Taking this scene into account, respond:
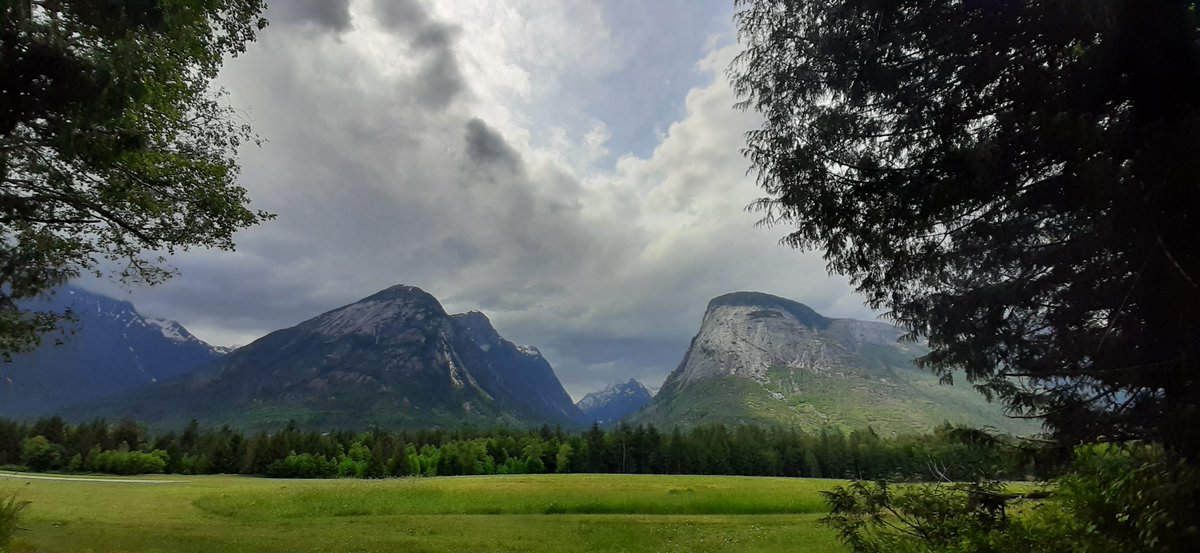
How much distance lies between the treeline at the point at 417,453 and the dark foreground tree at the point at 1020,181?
78859 mm

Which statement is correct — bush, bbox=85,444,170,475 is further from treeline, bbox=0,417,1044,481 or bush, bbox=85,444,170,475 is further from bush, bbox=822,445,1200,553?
bush, bbox=822,445,1200,553

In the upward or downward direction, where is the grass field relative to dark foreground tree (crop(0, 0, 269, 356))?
downward

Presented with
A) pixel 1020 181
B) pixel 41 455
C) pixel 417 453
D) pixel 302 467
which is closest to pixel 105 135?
pixel 1020 181

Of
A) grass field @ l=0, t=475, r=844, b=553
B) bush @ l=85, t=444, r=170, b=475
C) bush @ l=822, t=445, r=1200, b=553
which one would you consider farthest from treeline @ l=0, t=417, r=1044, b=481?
bush @ l=822, t=445, r=1200, b=553

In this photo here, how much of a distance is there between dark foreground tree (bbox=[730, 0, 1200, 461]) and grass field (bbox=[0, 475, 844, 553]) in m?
Result: 11.2

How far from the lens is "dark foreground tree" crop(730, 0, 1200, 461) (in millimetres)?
6141

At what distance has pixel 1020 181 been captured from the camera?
775 cm

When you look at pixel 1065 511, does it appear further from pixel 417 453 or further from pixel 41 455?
pixel 41 455

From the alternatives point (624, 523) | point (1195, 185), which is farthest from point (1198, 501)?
point (624, 523)

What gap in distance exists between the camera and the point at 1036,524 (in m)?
7.30

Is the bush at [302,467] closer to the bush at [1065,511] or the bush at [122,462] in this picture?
the bush at [122,462]

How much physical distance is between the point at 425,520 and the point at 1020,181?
30.5m

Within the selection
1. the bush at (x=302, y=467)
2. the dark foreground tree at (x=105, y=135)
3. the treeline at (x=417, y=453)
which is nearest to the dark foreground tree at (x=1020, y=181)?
the dark foreground tree at (x=105, y=135)

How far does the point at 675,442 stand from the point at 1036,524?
345 ft
